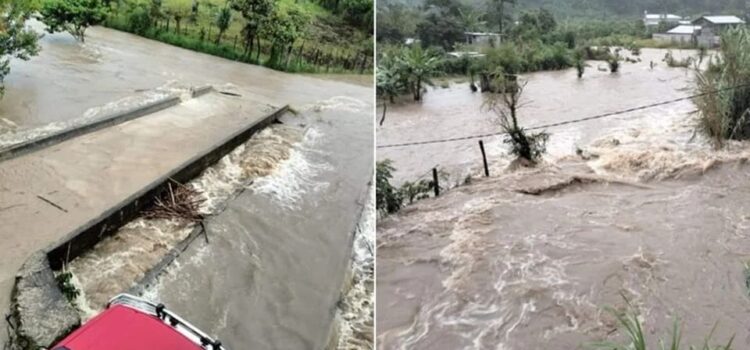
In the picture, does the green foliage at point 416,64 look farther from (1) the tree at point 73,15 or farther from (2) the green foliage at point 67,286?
(1) the tree at point 73,15

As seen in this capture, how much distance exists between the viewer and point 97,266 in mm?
2926

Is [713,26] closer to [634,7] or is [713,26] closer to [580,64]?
[634,7]

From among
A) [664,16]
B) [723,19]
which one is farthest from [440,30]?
[723,19]

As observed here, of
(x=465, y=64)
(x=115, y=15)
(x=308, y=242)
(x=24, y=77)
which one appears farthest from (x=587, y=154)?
(x=115, y=15)

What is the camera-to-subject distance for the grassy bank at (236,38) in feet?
24.9

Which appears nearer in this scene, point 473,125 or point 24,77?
point 473,125

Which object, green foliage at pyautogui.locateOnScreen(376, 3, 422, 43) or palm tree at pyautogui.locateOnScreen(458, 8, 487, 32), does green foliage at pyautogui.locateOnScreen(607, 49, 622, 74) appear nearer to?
palm tree at pyautogui.locateOnScreen(458, 8, 487, 32)

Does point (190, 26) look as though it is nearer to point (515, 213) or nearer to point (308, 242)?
point (308, 242)

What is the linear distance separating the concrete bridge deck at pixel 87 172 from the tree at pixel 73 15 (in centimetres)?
234

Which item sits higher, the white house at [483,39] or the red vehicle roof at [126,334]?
the white house at [483,39]

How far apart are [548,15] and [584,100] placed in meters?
1.22

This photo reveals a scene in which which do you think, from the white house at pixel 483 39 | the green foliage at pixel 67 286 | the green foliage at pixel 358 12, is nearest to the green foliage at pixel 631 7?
the white house at pixel 483 39

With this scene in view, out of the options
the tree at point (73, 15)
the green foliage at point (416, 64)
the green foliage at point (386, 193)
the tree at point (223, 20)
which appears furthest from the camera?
the tree at point (223, 20)

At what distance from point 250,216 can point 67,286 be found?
127 centimetres
